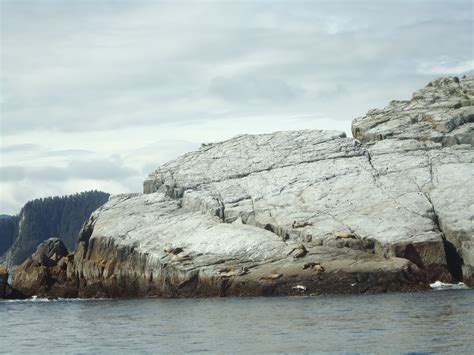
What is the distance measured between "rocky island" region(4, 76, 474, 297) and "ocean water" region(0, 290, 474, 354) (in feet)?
16.8

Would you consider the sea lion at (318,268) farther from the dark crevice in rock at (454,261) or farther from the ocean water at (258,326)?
the dark crevice in rock at (454,261)

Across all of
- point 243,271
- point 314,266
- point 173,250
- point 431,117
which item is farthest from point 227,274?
point 431,117

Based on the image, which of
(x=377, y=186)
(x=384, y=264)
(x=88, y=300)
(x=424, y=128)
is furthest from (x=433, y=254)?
(x=88, y=300)

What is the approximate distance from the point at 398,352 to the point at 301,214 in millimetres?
44593

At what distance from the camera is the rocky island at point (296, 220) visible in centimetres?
7325

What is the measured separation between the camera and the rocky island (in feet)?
240

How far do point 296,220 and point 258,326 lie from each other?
3129 cm

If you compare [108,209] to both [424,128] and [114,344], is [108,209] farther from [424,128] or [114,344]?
[114,344]

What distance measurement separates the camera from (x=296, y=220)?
80438 mm

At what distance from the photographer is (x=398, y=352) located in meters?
37.2

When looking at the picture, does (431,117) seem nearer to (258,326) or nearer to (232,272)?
(232,272)

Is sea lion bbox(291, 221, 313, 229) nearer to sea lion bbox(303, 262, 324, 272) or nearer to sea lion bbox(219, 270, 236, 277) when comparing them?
sea lion bbox(303, 262, 324, 272)

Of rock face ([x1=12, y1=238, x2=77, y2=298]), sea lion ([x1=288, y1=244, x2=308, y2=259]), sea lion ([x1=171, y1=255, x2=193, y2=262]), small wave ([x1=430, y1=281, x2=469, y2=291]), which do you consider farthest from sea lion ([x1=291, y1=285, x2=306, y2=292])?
rock face ([x1=12, y1=238, x2=77, y2=298])

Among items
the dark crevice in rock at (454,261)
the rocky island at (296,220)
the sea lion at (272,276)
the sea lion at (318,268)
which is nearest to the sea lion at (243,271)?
the rocky island at (296,220)
